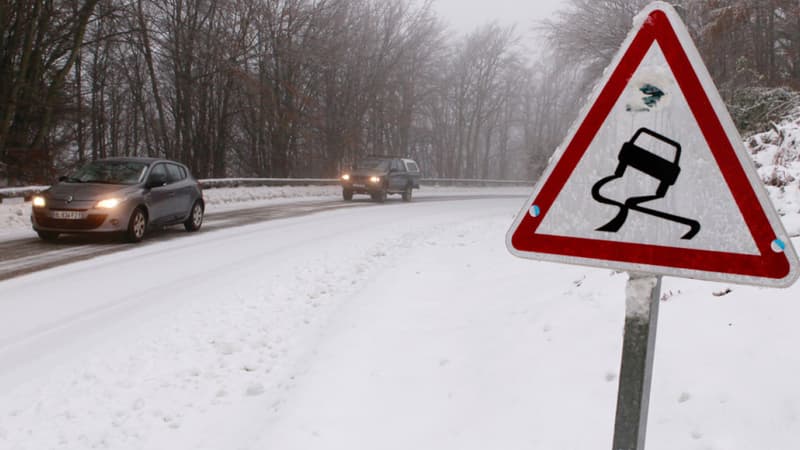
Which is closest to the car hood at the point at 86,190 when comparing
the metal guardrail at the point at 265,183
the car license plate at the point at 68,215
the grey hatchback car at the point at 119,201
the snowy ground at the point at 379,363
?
the grey hatchback car at the point at 119,201

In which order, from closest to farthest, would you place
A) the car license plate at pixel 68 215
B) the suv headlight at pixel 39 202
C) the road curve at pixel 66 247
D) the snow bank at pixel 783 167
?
the snow bank at pixel 783 167, the road curve at pixel 66 247, the car license plate at pixel 68 215, the suv headlight at pixel 39 202

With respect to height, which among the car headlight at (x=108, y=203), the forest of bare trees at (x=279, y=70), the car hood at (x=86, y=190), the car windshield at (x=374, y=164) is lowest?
the car headlight at (x=108, y=203)

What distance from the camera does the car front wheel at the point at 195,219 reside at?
12.0 meters

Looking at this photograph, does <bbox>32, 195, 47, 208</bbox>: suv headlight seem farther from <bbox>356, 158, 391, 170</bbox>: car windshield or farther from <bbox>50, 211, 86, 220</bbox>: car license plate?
<bbox>356, 158, 391, 170</bbox>: car windshield

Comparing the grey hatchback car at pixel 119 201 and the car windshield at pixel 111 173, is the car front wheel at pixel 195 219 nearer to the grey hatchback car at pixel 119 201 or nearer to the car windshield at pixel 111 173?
the grey hatchback car at pixel 119 201

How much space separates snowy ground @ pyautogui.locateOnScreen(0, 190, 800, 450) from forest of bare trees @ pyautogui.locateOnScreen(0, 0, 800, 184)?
6.36 meters

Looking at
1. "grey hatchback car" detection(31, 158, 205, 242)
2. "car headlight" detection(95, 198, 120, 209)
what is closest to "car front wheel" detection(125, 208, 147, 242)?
"grey hatchback car" detection(31, 158, 205, 242)

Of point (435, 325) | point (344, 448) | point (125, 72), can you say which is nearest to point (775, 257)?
point (344, 448)

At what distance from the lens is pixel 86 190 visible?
9.86m

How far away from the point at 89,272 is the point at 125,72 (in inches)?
1214

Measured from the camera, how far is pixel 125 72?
33688 millimetres

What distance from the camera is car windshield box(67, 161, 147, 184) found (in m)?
10.5

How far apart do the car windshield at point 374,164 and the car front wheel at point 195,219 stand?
35.0 feet

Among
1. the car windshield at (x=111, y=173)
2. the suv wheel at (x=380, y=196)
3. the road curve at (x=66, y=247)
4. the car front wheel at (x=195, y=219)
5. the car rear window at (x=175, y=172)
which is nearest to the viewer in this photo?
the road curve at (x=66, y=247)
